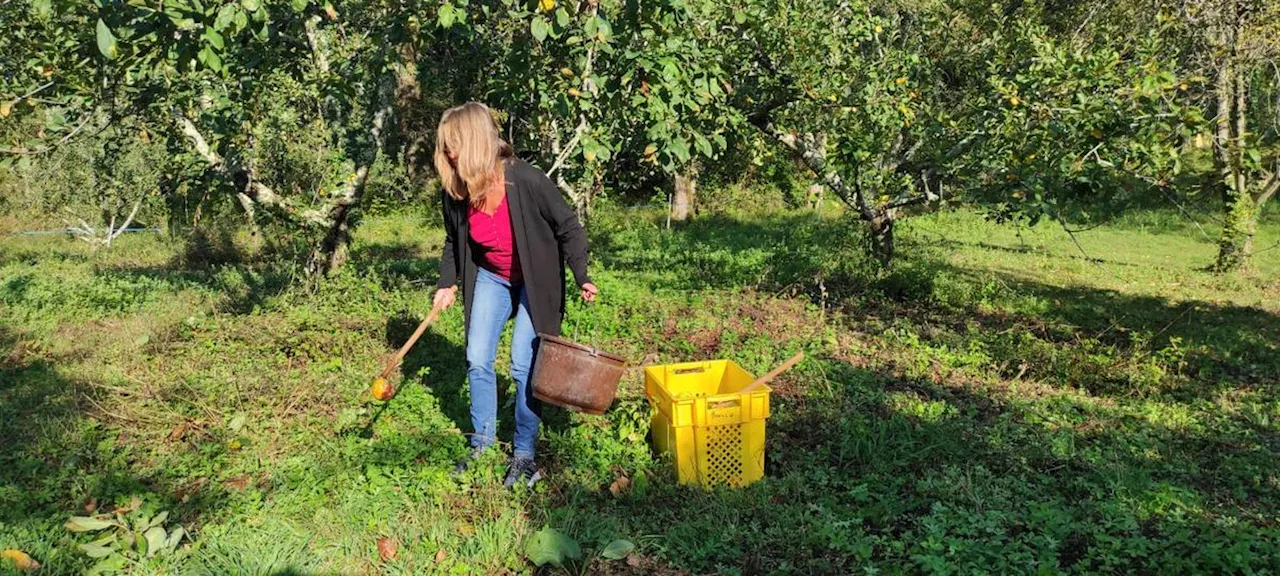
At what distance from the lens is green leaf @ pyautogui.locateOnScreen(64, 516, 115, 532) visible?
121 inches

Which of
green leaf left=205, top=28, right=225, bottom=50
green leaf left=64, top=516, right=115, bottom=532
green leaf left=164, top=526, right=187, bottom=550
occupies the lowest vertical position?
green leaf left=164, top=526, right=187, bottom=550

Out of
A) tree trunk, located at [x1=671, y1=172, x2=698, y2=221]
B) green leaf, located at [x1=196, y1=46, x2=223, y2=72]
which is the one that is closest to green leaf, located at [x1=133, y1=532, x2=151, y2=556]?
green leaf, located at [x1=196, y1=46, x2=223, y2=72]

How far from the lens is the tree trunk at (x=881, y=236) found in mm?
8312

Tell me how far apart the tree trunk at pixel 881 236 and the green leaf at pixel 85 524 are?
22.3 ft

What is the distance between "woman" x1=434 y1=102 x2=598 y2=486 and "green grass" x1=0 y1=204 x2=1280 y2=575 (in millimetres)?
308

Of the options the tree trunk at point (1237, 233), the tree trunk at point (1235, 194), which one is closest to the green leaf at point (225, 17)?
the tree trunk at point (1235, 194)

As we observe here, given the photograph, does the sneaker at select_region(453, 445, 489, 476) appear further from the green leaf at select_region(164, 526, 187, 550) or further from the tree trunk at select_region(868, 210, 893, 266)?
the tree trunk at select_region(868, 210, 893, 266)

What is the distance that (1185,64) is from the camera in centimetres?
922

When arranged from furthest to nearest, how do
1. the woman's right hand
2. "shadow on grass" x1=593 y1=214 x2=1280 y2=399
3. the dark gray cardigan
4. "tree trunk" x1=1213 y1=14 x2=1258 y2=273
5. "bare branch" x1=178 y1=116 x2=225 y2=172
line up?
1. "tree trunk" x1=1213 y1=14 x2=1258 y2=273
2. "bare branch" x1=178 y1=116 x2=225 y2=172
3. "shadow on grass" x1=593 y1=214 x2=1280 y2=399
4. the woman's right hand
5. the dark gray cardigan

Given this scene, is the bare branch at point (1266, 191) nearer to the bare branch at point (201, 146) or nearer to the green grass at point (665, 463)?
the green grass at point (665, 463)

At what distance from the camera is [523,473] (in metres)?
3.66

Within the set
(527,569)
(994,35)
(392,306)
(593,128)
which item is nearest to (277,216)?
(392,306)

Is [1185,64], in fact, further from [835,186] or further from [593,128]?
[593,128]

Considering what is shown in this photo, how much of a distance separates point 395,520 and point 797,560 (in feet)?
5.01
